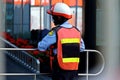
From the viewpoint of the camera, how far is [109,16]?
1.95 meters

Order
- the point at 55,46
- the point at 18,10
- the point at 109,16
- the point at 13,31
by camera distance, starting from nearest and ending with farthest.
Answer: the point at 109,16 < the point at 55,46 < the point at 13,31 < the point at 18,10

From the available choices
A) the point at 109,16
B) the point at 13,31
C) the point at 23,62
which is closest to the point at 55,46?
the point at 109,16

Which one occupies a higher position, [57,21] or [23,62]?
[57,21]

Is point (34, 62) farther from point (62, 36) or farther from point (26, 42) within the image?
point (62, 36)

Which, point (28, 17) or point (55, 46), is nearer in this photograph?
point (55, 46)

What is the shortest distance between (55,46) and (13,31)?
4971 millimetres

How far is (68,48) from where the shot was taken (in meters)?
2.92

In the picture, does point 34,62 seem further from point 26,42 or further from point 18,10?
point 18,10

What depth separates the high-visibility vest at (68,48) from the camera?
2877 millimetres

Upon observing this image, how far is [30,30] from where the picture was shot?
26.4ft

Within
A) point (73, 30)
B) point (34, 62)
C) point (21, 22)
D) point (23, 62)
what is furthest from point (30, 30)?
point (73, 30)

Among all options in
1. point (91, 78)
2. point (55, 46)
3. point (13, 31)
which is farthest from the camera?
point (13, 31)

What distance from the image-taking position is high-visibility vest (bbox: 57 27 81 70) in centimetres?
288

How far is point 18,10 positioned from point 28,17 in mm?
274
